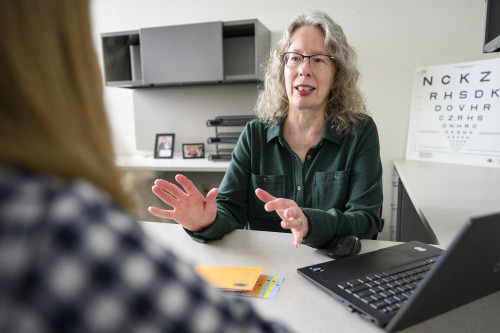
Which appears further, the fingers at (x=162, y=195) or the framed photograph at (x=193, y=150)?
the framed photograph at (x=193, y=150)

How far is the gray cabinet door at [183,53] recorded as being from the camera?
269 cm

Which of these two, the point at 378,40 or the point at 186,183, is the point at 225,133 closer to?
the point at 378,40

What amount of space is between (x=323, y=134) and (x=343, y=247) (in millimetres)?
618

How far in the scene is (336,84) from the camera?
5.30 feet

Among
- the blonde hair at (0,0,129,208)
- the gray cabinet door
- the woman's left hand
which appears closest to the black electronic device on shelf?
the gray cabinet door

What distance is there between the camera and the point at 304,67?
154 cm

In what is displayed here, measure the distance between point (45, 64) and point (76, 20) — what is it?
0.17 ft

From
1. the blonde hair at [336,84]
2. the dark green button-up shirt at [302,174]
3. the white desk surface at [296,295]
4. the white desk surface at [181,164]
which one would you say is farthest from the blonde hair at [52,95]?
the white desk surface at [181,164]

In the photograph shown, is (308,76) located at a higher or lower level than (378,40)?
lower

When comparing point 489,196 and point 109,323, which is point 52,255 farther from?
point 489,196

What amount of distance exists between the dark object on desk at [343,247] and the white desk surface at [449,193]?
0.74 ft

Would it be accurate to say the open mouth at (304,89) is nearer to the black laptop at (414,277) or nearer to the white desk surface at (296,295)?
the white desk surface at (296,295)

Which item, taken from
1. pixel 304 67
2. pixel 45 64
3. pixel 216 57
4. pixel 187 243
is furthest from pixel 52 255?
pixel 216 57

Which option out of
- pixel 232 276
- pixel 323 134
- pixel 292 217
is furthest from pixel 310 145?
pixel 232 276
